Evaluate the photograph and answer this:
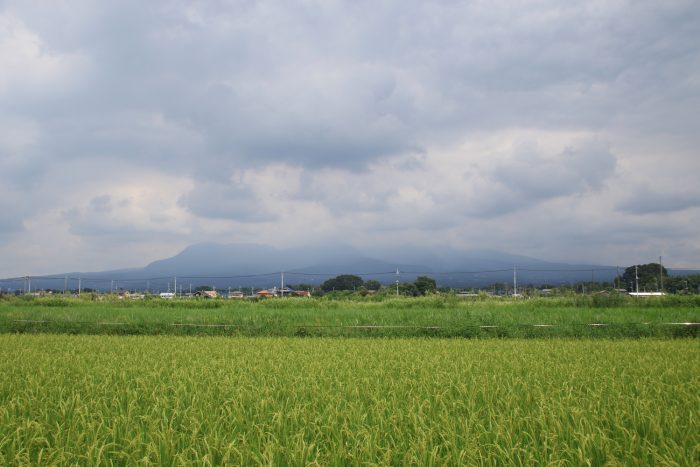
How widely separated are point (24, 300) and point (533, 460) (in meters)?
27.3

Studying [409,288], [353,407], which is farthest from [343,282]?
[353,407]

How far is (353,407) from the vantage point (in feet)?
13.9

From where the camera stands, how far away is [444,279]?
38.3 meters

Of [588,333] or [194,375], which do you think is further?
[588,333]

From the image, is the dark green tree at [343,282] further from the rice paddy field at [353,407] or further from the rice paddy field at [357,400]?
the rice paddy field at [353,407]

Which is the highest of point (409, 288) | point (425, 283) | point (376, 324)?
point (425, 283)

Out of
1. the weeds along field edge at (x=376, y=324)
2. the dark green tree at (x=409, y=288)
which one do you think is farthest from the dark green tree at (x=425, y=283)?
the weeds along field edge at (x=376, y=324)

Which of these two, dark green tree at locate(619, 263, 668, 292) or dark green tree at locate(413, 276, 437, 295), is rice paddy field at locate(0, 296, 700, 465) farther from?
dark green tree at locate(619, 263, 668, 292)

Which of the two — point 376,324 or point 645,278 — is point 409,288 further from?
point 645,278

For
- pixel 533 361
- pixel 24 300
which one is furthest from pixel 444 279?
pixel 533 361

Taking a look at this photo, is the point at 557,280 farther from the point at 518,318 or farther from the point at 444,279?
the point at 518,318

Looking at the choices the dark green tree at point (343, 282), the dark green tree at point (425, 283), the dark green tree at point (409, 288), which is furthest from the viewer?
the dark green tree at point (343, 282)

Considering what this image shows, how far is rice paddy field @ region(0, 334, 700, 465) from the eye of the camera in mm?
3172

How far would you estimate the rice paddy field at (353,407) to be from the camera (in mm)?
3172
